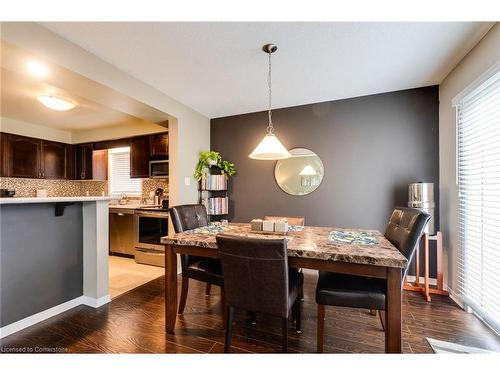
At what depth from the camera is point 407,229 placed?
1.56m

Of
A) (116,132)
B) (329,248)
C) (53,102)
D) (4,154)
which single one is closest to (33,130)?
(4,154)

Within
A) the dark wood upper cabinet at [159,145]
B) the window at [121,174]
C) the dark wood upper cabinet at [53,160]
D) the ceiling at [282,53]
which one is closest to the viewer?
the ceiling at [282,53]

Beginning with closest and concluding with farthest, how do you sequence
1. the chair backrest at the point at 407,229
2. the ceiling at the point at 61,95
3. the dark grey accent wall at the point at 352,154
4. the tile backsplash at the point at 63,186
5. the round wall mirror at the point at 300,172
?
the chair backrest at the point at 407,229, the ceiling at the point at 61,95, the dark grey accent wall at the point at 352,154, the round wall mirror at the point at 300,172, the tile backsplash at the point at 63,186

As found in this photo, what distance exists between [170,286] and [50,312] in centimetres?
125

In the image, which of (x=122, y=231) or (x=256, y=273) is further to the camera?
(x=122, y=231)

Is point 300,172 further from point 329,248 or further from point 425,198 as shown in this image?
point 329,248

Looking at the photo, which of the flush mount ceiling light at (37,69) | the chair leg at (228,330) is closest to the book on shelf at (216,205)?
the chair leg at (228,330)

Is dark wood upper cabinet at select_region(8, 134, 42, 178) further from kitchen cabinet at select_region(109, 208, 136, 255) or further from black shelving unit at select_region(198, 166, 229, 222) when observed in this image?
black shelving unit at select_region(198, 166, 229, 222)

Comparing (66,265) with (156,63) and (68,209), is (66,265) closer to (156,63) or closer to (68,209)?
(68,209)

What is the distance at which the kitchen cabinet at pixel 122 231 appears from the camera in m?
3.88

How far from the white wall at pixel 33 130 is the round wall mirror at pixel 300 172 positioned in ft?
14.5

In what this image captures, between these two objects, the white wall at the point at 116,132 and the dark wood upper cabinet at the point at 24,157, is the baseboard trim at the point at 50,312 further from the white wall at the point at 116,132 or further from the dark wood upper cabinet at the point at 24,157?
the dark wood upper cabinet at the point at 24,157

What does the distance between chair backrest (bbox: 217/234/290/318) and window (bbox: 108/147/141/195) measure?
370cm
